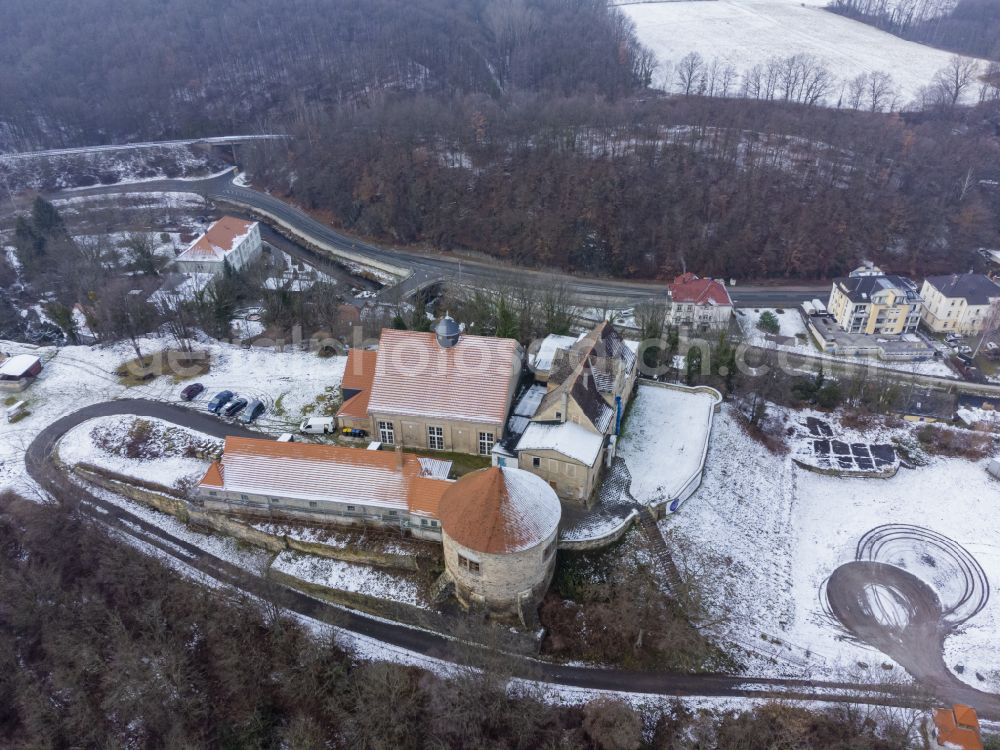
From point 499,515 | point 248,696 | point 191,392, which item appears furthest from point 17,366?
point 499,515

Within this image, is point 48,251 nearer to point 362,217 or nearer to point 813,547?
point 362,217

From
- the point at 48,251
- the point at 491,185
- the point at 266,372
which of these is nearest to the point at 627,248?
the point at 491,185

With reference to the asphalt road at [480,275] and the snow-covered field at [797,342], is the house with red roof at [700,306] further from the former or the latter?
the asphalt road at [480,275]

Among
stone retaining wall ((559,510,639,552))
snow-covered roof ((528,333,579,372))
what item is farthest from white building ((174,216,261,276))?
stone retaining wall ((559,510,639,552))

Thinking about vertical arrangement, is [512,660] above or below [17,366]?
below

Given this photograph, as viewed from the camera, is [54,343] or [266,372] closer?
[266,372]

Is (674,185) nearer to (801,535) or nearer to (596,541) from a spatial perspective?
(801,535)
